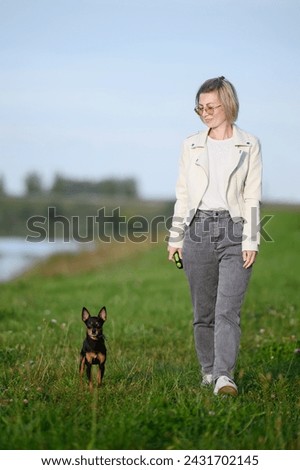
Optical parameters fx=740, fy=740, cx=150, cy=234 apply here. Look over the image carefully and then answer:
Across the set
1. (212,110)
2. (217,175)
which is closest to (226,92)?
(212,110)

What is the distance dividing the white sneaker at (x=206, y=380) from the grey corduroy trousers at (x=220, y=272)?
0.39 ft

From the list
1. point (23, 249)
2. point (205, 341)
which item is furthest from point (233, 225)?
point (23, 249)

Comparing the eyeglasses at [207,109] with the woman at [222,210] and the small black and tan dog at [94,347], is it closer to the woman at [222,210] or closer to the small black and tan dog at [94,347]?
the woman at [222,210]

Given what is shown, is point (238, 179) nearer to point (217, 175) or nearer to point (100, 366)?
point (217, 175)

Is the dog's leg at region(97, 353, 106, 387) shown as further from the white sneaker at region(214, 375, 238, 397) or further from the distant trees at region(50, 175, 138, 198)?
the distant trees at region(50, 175, 138, 198)

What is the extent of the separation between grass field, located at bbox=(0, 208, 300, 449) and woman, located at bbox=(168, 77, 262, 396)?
486 millimetres

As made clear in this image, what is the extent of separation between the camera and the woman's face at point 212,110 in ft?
17.5

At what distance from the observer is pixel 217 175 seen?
5340 mm

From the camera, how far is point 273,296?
12.9 metres

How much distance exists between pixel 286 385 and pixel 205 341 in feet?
2.28

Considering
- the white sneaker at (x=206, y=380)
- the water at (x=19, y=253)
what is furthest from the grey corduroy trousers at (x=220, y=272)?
the water at (x=19, y=253)

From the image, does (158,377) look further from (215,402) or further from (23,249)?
(23,249)

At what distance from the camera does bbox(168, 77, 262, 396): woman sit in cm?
530

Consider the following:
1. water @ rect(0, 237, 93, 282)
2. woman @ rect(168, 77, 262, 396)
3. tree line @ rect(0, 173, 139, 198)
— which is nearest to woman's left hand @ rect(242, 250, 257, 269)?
woman @ rect(168, 77, 262, 396)
